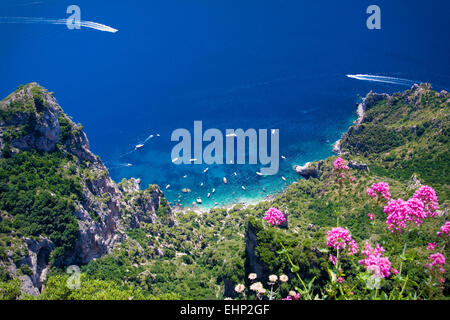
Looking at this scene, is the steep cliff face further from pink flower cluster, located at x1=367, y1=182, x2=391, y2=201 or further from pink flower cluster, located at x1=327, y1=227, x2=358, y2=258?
pink flower cluster, located at x1=367, y1=182, x2=391, y2=201

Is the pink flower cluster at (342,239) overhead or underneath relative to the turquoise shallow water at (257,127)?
underneath

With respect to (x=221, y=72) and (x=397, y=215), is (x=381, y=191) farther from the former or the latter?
(x=221, y=72)

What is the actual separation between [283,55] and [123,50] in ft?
→ 209

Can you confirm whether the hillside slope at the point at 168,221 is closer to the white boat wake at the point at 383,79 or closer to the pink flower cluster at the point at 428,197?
the pink flower cluster at the point at 428,197

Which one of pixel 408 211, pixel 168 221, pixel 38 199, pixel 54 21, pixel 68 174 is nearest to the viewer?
pixel 408 211

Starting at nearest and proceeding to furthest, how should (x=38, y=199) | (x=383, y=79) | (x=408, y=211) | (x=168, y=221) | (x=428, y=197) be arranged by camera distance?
(x=408, y=211) < (x=428, y=197) < (x=38, y=199) < (x=168, y=221) < (x=383, y=79)

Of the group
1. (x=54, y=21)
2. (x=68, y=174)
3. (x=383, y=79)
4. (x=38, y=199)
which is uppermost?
(x=54, y=21)

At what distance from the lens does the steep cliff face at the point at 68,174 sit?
3138 centimetres

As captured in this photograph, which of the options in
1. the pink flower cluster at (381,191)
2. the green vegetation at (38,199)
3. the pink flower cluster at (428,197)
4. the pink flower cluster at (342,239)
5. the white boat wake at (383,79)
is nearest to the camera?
the pink flower cluster at (342,239)

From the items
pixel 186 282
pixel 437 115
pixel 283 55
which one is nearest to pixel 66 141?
pixel 186 282

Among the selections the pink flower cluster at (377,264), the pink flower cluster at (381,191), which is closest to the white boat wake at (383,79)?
the pink flower cluster at (381,191)

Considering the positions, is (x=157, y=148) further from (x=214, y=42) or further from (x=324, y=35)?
(x=324, y=35)

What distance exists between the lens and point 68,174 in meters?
38.4

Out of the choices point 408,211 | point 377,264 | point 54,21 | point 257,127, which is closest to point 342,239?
point 377,264
